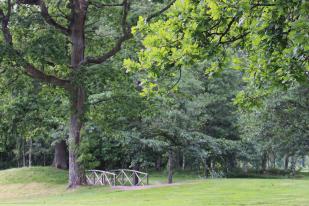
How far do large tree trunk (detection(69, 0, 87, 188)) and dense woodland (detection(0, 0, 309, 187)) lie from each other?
0.15 feet

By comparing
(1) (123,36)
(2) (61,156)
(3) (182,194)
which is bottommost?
(3) (182,194)

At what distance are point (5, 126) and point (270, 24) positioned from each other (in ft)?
59.3

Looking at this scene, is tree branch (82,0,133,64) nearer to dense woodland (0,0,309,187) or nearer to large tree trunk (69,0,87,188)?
dense woodland (0,0,309,187)

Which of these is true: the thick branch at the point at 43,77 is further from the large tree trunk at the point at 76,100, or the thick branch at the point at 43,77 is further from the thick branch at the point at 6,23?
the thick branch at the point at 6,23

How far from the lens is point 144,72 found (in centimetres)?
1745

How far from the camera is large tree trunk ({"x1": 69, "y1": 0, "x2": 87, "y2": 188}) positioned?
63.3 ft

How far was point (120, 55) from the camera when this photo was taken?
19078mm

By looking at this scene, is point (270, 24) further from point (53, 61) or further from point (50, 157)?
point (50, 157)

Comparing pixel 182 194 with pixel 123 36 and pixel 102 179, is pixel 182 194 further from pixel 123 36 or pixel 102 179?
pixel 102 179

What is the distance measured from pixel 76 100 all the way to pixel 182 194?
770cm

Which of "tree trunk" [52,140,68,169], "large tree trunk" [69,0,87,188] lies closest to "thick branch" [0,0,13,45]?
"large tree trunk" [69,0,87,188]

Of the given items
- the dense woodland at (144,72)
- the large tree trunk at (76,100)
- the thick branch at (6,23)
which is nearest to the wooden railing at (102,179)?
the dense woodland at (144,72)

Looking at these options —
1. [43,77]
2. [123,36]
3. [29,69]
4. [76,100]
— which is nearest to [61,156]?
[76,100]

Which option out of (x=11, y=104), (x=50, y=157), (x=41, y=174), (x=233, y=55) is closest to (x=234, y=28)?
(x=233, y=55)
